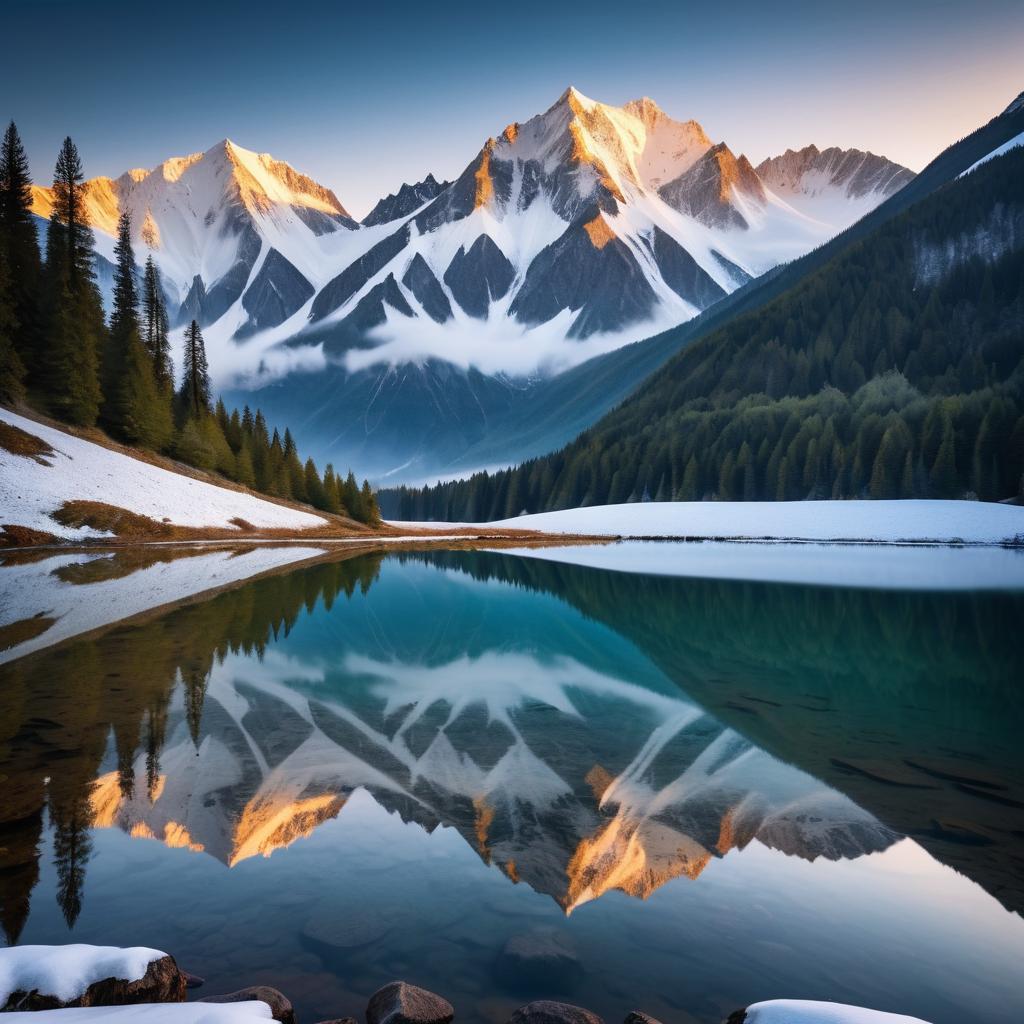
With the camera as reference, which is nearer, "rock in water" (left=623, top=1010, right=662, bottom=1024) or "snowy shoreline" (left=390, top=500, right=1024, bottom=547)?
"rock in water" (left=623, top=1010, right=662, bottom=1024)

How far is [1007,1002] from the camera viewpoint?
5.45 metres

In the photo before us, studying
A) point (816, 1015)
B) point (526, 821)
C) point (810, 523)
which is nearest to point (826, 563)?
point (810, 523)

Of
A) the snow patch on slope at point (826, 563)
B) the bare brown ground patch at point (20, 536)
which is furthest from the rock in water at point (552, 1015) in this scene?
the bare brown ground patch at point (20, 536)

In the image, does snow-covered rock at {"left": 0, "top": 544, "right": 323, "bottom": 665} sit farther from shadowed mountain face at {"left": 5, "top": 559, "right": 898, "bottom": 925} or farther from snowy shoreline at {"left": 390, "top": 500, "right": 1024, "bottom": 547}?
snowy shoreline at {"left": 390, "top": 500, "right": 1024, "bottom": 547}

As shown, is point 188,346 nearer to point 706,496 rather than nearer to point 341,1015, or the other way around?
point 706,496

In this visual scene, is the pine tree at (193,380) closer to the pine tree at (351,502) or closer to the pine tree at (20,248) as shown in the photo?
the pine tree at (20,248)

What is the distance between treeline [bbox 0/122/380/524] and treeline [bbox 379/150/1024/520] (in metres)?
69.5

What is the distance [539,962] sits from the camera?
5.82m

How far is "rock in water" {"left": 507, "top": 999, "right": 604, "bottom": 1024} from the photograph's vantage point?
4.85 m

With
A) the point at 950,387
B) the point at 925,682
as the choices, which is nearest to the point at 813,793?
the point at 925,682

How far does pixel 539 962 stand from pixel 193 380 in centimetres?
9785

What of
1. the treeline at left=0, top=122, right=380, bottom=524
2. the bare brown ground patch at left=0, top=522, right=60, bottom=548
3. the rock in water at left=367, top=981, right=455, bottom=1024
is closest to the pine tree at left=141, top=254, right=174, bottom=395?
the treeline at left=0, top=122, right=380, bottom=524

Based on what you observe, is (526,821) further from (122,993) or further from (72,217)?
(72,217)

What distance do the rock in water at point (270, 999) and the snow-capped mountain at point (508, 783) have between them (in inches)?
116
